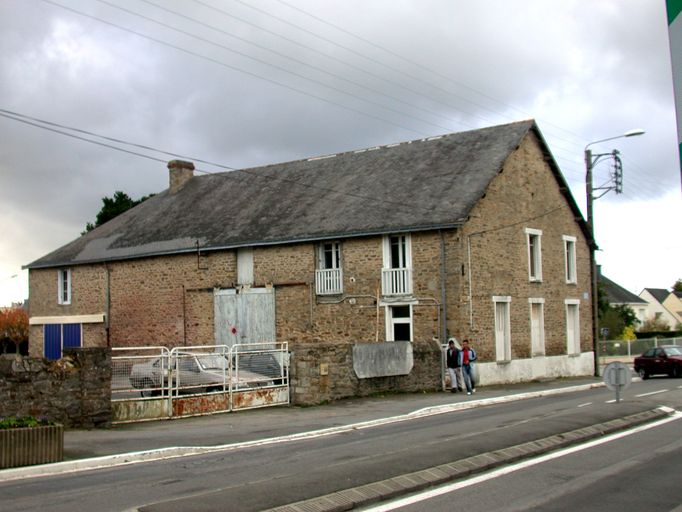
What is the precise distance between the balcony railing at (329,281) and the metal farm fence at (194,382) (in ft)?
29.9

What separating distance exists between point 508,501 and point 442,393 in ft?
54.2

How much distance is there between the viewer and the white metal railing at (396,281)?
28.5m

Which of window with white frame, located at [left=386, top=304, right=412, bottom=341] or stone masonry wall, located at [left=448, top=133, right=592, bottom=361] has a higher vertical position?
stone masonry wall, located at [left=448, top=133, right=592, bottom=361]

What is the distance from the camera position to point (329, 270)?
99.8 ft

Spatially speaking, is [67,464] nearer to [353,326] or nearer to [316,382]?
[316,382]

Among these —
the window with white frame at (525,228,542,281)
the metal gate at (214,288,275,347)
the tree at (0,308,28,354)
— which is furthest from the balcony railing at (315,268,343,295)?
the tree at (0,308,28,354)

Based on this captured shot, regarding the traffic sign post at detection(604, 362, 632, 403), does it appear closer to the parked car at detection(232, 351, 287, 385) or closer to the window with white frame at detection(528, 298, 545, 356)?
the parked car at detection(232, 351, 287, 385)

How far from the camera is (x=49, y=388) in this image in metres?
15.2

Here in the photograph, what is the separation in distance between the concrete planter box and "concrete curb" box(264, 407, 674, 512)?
5150 millimetres

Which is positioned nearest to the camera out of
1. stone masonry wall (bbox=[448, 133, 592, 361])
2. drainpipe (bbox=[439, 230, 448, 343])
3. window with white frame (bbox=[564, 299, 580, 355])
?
drainpipe (bbox=[439, 230, 448, 343])

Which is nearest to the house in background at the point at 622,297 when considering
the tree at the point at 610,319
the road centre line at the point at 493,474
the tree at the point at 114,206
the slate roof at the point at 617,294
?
the slate roof at the point at 617,294

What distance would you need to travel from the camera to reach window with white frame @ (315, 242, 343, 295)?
1193 inches

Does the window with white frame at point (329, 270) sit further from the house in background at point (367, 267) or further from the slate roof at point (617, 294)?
the slate roof at point (617, 294)

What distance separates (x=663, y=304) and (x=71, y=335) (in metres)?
84.5
